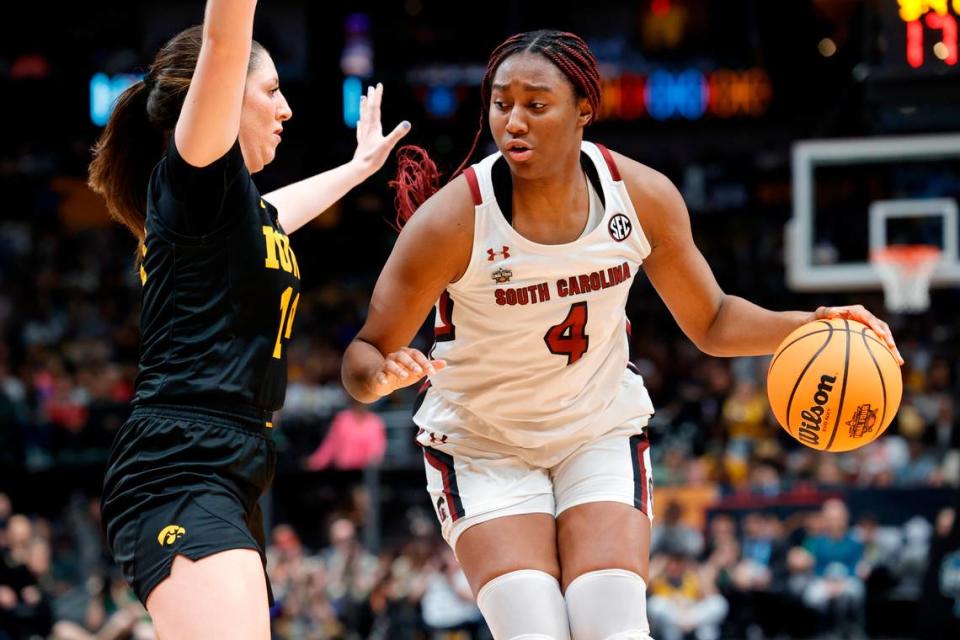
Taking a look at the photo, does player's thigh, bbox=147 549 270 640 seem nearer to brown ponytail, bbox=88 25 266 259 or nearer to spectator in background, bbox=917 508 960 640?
brown ponytail, bbox=88 25 266 259

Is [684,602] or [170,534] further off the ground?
[170,534]

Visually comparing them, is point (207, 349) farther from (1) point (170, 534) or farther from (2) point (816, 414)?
(2) point (816, 414)

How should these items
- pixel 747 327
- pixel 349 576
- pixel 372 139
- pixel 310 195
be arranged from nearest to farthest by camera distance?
pixel 747 327 < pixel 310 195 < pixel 372 139 < pixel 349 576

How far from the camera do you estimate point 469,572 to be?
13.7 feet

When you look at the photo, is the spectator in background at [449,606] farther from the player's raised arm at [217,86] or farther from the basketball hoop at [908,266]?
the player's raised arm at [217,86]

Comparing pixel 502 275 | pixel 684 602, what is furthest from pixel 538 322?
pixel 684 602

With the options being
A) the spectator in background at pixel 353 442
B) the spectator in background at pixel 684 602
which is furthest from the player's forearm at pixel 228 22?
the spectator in background at pixel 353 442

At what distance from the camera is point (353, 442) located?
562 inches

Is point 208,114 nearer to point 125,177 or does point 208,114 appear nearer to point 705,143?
point 125,177

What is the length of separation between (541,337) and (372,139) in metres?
1.23

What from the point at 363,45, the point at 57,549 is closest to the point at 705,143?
the point at 363,45

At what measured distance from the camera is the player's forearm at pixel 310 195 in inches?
181

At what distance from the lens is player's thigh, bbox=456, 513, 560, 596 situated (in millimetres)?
4047

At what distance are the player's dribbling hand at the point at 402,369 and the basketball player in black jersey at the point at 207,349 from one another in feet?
0.93
